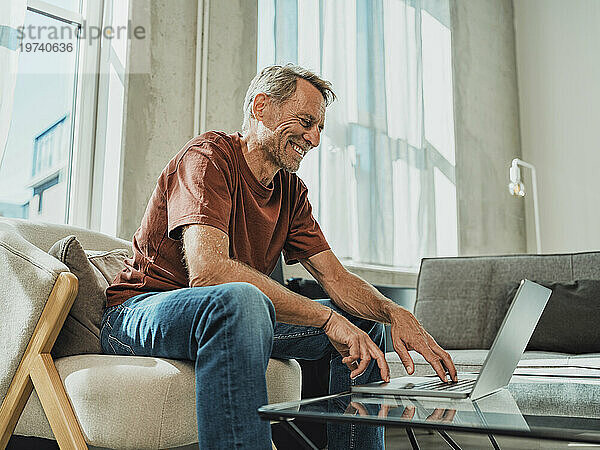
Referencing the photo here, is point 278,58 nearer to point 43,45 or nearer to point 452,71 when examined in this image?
point 43,45

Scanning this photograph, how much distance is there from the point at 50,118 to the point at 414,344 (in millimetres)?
1953

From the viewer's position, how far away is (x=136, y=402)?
1.24 m

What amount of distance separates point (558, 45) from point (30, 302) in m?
4.99

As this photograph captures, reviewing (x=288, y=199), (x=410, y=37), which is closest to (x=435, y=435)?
(x=288, y=199)

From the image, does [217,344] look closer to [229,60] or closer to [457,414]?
[457,414]

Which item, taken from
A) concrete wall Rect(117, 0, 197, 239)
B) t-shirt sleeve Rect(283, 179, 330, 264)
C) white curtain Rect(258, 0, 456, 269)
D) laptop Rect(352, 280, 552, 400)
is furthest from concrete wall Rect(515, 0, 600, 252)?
laptop Rect(352, 280, 552, 400)

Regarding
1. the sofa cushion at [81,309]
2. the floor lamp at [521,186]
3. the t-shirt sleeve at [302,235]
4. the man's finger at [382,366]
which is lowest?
the man's finger at [382,366]

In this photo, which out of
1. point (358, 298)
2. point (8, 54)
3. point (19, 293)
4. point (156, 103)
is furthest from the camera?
point (156, 103)

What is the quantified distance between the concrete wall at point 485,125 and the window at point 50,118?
2889 millimetres

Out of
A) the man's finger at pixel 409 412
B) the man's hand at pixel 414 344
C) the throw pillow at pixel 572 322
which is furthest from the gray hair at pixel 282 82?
the throw pillow at pixel 572 322

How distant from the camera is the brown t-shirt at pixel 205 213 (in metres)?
1.49

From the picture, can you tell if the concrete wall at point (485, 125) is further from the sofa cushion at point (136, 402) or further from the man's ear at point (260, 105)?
the sofa cushion at point (136, 402)

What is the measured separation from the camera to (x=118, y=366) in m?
1.30

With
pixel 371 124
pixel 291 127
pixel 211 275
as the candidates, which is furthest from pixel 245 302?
pixel 371 124
